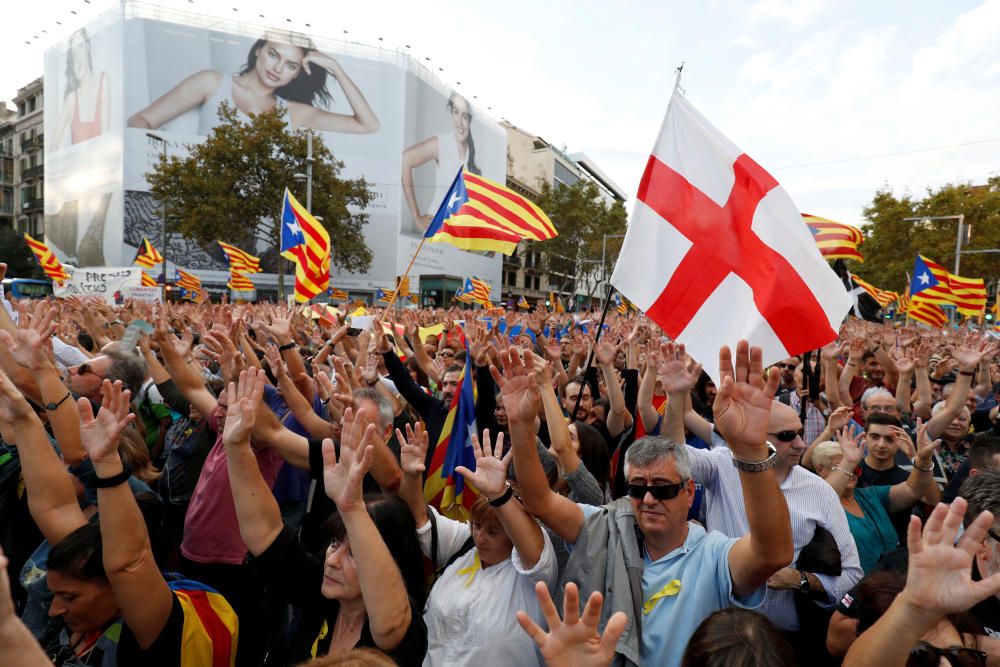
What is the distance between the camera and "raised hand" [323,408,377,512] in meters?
1.98

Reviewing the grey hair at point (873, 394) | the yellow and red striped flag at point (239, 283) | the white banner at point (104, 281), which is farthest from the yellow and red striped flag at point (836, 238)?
the white banner at point (104, 281)

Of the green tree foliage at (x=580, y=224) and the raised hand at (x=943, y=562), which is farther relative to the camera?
the green tree foliage at (x=580, y=224)

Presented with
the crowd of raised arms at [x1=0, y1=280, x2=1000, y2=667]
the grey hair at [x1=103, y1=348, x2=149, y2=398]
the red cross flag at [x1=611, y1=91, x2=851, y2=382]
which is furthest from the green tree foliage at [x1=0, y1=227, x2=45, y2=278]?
the red cross flag at [x1=611, y1=91, x2=851, y2=382]

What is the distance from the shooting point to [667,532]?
2141mm

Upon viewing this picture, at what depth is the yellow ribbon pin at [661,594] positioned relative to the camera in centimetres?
204

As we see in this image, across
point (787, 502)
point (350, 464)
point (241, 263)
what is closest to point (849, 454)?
point (787, 502)

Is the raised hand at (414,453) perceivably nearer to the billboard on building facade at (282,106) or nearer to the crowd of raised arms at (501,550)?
the crowd of raised arms at (501,550)

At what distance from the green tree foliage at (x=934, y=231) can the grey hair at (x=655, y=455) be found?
2946cm

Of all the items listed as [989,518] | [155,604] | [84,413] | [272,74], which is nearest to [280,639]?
[155,604]

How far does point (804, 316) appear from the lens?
10.2 feet

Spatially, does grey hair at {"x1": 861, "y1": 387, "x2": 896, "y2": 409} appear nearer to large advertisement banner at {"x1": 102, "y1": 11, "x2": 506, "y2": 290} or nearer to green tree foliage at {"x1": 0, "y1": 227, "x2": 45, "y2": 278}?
large advertisement banner at {"x1": 102, "y1": 11, "x2": 506, "y2": 290}

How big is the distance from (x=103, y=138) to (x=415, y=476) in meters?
47.4

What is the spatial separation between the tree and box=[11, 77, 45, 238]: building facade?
29510 millimetres

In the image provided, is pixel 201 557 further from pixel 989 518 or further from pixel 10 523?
pixel 989 518
